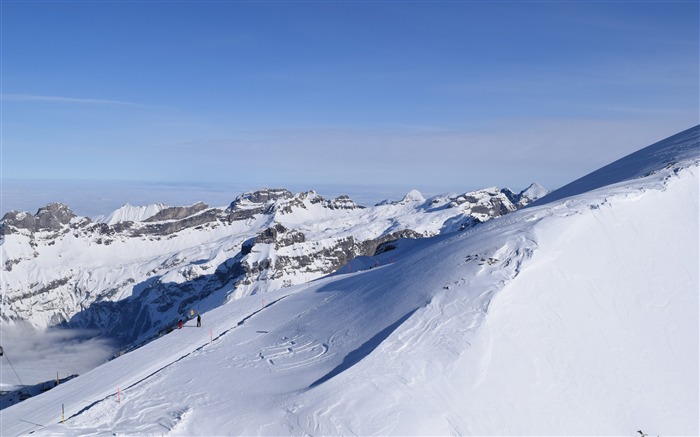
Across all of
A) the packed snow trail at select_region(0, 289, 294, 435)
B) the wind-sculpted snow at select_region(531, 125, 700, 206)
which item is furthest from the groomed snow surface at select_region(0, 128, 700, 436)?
the wind-sculpted snow at select_region(531, 125, 700, 206)

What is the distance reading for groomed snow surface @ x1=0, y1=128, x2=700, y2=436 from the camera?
763 inches

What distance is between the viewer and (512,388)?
1983cm

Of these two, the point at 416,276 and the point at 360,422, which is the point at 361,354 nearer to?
the point at 360,422

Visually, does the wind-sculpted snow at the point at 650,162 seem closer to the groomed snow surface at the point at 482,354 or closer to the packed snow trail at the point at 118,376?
the groomed snow surface at the point at 482,354

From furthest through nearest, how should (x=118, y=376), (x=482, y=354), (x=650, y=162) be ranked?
(x=650, y=162)
(x=118, y=376)
(x=482, y=354)

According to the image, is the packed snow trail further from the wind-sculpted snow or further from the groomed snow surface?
the wind-sculpted snow

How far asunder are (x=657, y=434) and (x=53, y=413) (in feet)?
89.3

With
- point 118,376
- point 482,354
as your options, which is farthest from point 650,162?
point 118,376

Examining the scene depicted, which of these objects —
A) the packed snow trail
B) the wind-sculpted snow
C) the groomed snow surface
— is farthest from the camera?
the wind-sculpted snow

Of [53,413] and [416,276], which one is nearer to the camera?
[53,413]

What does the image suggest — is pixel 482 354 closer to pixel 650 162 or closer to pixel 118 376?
pixel 118 376

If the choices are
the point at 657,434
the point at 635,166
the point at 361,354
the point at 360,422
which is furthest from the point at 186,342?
the point at 635,166

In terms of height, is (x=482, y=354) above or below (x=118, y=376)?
above

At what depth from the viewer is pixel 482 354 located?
21031 millimetres
